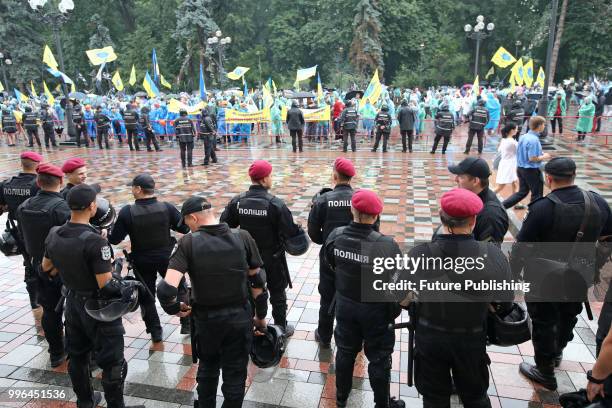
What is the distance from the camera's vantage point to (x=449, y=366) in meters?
3.11

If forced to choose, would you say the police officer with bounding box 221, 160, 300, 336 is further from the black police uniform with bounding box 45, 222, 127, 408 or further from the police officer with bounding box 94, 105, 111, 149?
the police officer with bounding box 94, 105, 111, 149

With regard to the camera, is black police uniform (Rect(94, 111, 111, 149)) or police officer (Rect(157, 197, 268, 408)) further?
black police uniform (Rect(94, 111, 111, 149))

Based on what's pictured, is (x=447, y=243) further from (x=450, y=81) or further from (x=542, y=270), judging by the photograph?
(x=450, y=81)

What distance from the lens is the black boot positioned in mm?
3953

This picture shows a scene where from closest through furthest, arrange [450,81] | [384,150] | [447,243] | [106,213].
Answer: [447,243] → [106,213] → [384,150] → [450,81]

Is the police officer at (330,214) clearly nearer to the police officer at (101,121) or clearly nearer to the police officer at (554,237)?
the police officer at (554,237)

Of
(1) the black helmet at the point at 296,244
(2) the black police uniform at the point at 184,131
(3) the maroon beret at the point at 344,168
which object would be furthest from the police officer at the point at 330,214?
(2) the black police uniform at the point at 184,131

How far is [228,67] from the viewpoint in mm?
44250

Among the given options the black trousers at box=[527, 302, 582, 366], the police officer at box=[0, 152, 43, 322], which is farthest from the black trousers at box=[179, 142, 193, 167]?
the black trousers at box=[527, 302, 582, 366]

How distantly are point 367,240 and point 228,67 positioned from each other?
43.9m

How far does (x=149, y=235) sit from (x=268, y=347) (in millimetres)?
1800

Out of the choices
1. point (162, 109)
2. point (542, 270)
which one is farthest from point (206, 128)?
point (542, 270)

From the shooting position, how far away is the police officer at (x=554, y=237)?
3.78 m

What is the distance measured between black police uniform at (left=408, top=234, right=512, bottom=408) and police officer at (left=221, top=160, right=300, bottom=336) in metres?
1.72
